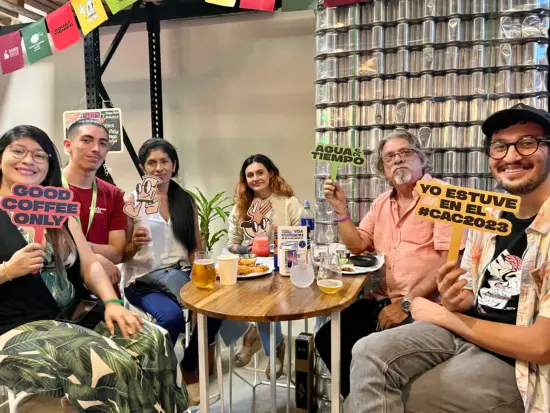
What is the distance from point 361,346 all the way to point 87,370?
87 cm

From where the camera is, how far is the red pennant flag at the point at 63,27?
10.0 feet

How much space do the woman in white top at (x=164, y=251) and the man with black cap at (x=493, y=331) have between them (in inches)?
39.7

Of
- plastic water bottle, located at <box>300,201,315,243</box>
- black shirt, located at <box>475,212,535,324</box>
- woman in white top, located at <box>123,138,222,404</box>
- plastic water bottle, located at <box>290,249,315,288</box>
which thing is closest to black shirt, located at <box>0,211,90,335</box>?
woman in white top, located at <box>123,138,222,404</box>

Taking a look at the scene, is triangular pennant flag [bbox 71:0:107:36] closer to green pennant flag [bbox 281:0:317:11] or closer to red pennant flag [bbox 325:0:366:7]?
green pennant flag [bbox 281:0:317:11]

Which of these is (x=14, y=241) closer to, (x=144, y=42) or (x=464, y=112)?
(x=464, y=112)

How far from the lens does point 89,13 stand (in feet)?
9.60

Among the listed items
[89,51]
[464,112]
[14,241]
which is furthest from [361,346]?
[89,51]

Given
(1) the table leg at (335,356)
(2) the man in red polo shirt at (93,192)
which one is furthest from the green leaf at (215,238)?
(1) the table leg at (335,356)

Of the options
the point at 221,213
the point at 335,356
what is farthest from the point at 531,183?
the point at 221,213

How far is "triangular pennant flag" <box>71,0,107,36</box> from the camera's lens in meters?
2.88

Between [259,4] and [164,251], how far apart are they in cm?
165

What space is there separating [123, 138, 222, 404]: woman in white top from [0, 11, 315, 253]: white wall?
1627 mm

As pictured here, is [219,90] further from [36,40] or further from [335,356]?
[335,356]

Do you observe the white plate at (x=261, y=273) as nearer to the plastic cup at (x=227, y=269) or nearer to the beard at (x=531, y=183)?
the plastic cup at (x=227, y=269)
